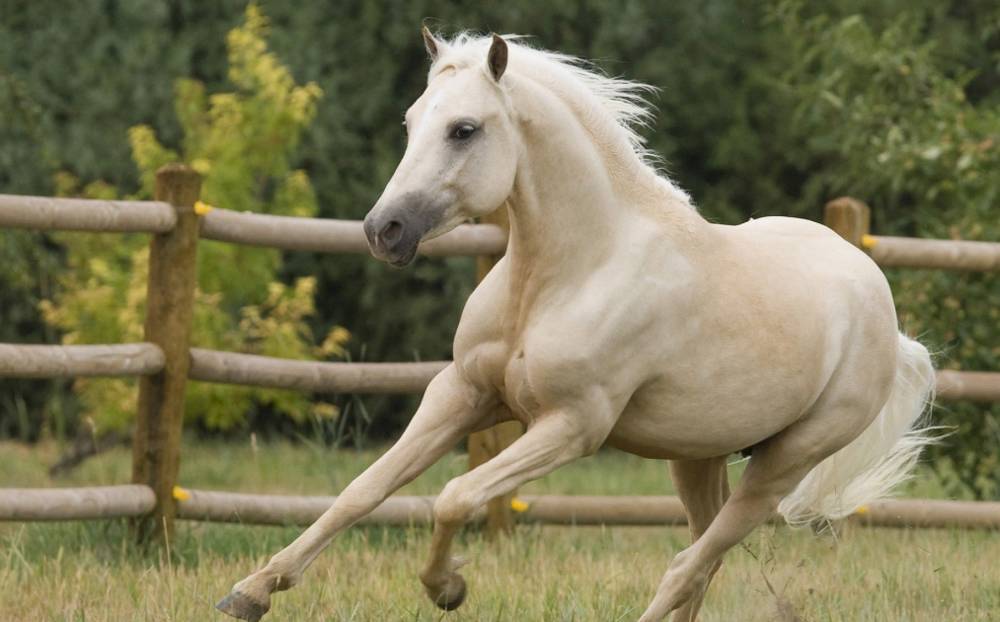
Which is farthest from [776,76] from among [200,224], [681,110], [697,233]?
[697,233]

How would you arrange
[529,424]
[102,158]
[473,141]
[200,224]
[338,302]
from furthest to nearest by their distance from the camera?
1. [338,302]
2. [102,158]
3. [200,224]
4. [529,424]
5. [473,141]

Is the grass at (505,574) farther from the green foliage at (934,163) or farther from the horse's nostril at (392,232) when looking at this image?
the horse's nostril at (392,232)

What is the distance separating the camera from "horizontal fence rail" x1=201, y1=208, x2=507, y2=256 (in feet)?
20.8

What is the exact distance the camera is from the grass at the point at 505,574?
473 cm

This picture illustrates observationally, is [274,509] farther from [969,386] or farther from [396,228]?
[969,386]

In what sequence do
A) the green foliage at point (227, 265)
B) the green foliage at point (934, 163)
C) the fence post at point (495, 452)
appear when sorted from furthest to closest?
the green foliage at point (227, 265)
the green foliage at point (934, 163)
the fence post at point (495, 452)

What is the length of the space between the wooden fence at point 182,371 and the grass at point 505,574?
0.38 feet

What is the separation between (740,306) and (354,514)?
1.17 meters

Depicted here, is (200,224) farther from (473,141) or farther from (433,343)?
(433,343)

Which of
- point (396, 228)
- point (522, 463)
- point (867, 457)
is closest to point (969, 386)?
point (867, 457)

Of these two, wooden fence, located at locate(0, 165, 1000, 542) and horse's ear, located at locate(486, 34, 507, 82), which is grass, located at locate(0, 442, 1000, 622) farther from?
horse's ear, located at locate(486, 34, 507, 82)

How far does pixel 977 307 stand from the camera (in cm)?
788

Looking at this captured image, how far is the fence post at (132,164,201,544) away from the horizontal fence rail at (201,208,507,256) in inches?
5.4

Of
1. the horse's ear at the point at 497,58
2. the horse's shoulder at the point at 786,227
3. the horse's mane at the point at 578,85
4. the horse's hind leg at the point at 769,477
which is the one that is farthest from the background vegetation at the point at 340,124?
the horse's ear at the point at 497,58
